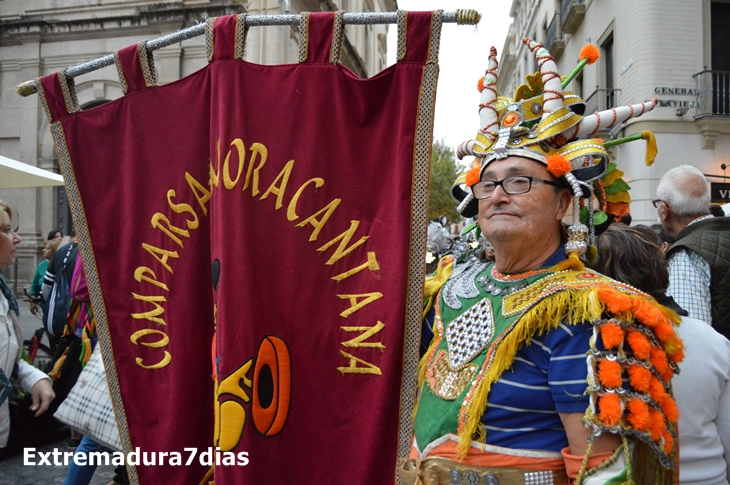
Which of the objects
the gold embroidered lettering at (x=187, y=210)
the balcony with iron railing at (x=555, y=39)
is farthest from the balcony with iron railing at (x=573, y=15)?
the gold embroidered lettering at (x=187, y=210)

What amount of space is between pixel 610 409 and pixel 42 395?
2.69m

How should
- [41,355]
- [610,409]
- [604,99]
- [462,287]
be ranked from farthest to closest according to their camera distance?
[604,99] → [41,355] → [462,287] → [610,409]

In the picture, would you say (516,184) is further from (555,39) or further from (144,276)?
(555,39)

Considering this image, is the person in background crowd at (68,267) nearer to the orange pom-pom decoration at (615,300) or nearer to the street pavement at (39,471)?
the street pavement at (39,471)

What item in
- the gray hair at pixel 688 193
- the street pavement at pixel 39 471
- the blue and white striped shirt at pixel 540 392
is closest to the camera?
the blue and white striped shirt at pixel 540 392

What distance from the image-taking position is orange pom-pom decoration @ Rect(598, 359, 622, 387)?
1.33 m

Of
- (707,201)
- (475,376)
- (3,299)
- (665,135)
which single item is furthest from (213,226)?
(665,135)

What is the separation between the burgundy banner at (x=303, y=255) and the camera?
188 cm

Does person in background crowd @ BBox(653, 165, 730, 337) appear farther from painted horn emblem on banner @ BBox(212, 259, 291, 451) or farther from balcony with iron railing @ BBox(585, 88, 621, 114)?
balcony with iron railing @ BBox(585, 88, 621, 114)

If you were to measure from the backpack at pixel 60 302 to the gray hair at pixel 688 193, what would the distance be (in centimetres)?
502

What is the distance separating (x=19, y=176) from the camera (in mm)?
4605

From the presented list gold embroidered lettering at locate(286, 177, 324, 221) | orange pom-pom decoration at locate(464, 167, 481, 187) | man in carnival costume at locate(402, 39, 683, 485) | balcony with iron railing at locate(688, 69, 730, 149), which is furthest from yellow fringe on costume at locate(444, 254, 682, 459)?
balcony with iron railing at locate(688, 69, 730, 149)

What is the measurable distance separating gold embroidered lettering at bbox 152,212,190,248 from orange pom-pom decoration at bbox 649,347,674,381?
1.67 meters

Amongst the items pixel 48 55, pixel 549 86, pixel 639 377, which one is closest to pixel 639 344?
pixel 639 377
